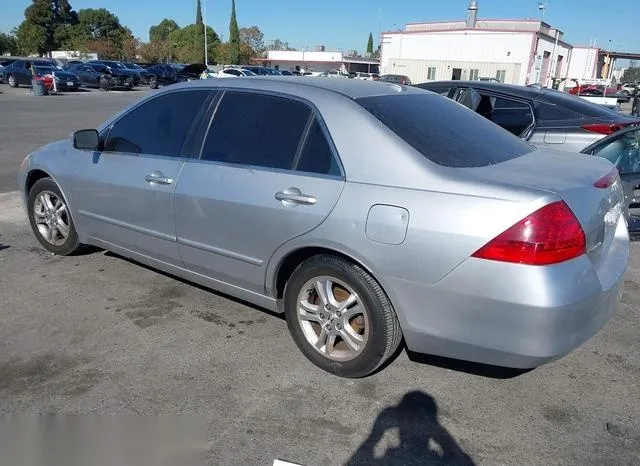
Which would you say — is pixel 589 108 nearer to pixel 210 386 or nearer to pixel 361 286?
pixel 361 286

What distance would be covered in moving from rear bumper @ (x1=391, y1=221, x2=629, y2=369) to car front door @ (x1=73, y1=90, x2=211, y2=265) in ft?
5.95

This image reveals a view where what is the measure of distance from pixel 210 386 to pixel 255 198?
1.08 meters

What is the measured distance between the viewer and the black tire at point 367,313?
284 cm

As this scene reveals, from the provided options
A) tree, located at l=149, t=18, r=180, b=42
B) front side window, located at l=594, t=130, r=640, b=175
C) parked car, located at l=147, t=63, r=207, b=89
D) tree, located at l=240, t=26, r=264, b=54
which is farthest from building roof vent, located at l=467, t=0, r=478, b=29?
tree, located at l=149, t=18, r=180, b=42

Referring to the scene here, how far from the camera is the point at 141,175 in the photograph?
12.6 ft

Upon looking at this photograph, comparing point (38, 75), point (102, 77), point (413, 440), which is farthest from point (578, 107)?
point (102, 77)

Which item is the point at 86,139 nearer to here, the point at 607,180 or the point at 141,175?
the point at 141,175

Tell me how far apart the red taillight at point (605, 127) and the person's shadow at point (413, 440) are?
158 inches

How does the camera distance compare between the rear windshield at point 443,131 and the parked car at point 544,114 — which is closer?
the rear windshield at point 443,131

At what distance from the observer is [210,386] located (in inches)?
118

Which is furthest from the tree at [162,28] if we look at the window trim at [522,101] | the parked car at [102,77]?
the window trim at [522,101]

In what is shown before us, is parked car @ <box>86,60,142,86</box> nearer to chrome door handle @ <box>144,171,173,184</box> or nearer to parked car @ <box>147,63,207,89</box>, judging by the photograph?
parked car @ <box>147,63,207,89</box>

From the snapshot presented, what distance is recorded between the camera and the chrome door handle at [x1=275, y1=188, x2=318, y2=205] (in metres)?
2.96

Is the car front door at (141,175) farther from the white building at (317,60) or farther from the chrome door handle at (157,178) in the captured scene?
the white building at (317,60)
